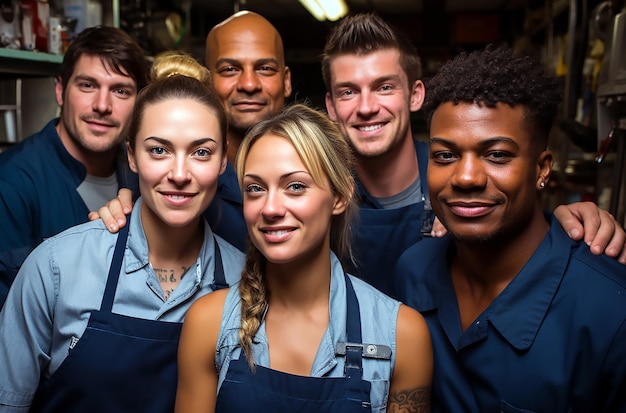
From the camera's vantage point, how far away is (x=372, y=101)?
2465 millimetres

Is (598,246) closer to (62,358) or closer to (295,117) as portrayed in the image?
(295,117)

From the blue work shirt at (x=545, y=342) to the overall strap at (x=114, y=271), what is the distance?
3.08 ft

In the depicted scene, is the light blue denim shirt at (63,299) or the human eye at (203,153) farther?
the human eye at (203,153)

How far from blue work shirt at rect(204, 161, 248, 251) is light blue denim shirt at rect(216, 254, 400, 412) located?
24.7 inches

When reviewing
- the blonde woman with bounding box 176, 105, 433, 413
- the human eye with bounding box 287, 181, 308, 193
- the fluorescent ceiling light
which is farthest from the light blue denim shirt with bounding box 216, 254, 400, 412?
the fluorescent ceiling light

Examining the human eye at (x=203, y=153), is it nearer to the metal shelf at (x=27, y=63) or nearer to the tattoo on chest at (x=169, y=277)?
the tattoo on chest at (x=169, y=277)

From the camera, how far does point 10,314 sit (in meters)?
1.88

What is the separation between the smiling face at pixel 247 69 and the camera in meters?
2.79

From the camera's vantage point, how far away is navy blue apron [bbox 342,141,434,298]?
245cm

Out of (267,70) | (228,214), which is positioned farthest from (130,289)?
(267,70)

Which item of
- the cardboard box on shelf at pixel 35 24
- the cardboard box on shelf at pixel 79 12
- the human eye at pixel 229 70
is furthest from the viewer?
the cardboard box on shelf at pixel 79 12

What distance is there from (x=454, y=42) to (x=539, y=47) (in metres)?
2.70

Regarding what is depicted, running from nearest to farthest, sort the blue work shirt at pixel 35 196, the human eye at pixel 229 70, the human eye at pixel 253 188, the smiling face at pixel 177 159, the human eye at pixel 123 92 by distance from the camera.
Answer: the human eye at pixel 253 188
the smiling face at pixel 177 159
the blue work shirt at pixel 35 196
the human eye at pixel 123 92
the human eye at pixel 229 70

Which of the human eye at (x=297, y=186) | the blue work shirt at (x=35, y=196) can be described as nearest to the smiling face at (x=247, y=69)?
the blue work shirt at (x=35, y=196)
